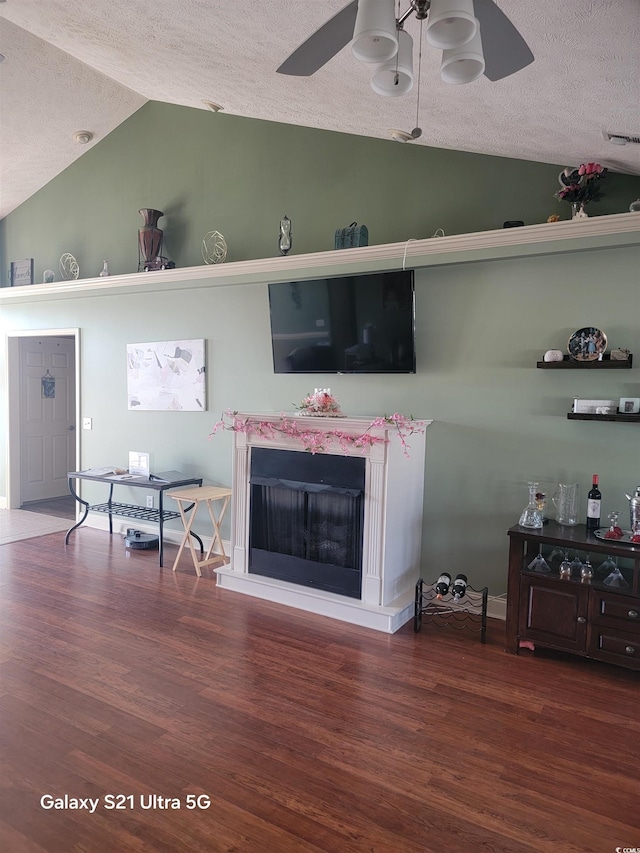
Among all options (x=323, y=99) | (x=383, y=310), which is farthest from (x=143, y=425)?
(x=323, y=99)

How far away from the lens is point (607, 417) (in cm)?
335

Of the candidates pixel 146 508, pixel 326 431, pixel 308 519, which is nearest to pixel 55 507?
pixel 146 508

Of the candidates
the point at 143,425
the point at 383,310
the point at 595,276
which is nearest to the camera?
the point at 595,276

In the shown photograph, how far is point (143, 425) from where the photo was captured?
5809 mm

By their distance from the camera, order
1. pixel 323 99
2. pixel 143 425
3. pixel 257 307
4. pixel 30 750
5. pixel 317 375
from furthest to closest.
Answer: pixel 143 425 → pixel 257 307 → pixel 317 375 → pixel 323 99 → pixel 30 750

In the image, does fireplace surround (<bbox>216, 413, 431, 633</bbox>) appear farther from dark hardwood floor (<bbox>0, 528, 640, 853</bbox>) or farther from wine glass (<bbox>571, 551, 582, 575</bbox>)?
wine glass (<bbox>571, 551, 582, 575</bbox>)

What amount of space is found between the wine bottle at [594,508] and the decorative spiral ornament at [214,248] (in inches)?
136

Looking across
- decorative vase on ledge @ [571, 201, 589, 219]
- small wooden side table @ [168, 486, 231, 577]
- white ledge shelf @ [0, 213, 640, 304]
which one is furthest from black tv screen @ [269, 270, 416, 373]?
small wooden side table @ [168, 486, 231, 577]

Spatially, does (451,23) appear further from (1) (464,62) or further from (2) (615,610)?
(2) (615,610)

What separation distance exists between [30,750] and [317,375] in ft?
10.1

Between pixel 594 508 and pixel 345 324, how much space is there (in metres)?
2.05

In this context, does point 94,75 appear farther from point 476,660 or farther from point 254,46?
point 476,660

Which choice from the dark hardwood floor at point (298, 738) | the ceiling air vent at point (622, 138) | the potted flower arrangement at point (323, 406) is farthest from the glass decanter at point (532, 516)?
the ceiling air vent at point (622, 138)
